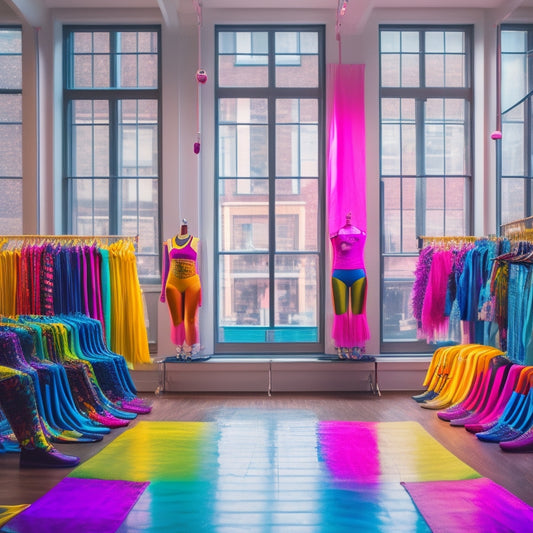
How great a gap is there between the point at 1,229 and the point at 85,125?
1427 millimetres

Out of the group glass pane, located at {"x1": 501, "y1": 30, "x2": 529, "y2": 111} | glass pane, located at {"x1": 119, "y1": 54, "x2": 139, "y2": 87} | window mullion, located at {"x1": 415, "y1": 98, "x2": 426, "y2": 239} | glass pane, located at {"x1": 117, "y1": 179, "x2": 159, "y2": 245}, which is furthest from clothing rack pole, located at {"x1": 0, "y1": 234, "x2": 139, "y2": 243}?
glass pane, located at {"x1": 501, "y1": 30, "x2": 529, "y2": 111}

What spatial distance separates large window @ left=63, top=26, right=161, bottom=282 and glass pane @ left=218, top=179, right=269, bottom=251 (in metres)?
0.73

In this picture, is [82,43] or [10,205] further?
[82,43]

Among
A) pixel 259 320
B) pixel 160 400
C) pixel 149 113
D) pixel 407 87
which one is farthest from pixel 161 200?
pixel 407 87

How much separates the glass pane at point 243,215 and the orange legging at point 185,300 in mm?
863

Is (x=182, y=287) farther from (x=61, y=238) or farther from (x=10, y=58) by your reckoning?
(x=10, y=58)

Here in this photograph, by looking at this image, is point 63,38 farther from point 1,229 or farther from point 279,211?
point 279,211

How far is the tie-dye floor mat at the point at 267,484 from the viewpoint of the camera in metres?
2.94

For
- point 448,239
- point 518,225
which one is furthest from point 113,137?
point 518,225

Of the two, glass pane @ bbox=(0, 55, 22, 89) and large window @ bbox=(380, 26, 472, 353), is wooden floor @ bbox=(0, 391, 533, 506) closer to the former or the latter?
large window @ bbox=(380, 26, 472, 353)

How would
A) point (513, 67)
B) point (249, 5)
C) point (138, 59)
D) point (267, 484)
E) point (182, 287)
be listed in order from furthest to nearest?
point (138, 59), point (249, 5), point (182, 287), point (513, 67), point (267, 484)

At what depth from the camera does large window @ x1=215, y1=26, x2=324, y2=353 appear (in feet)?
23.9

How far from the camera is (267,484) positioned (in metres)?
3.52

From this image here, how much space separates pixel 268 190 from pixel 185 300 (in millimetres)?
1586
